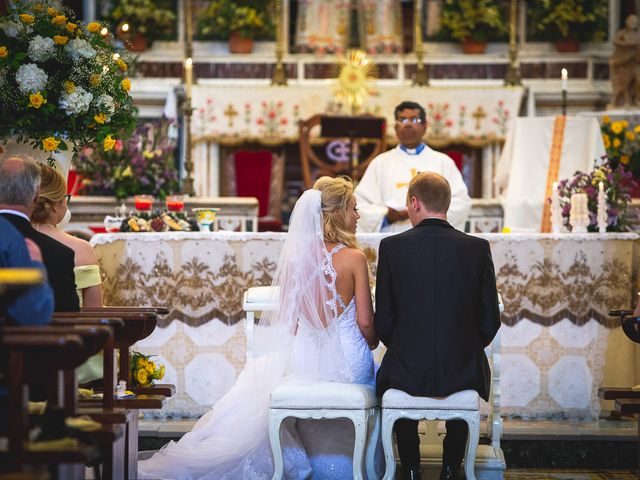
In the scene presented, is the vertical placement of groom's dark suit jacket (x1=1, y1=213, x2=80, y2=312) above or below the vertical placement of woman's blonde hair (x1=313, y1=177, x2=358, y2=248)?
below

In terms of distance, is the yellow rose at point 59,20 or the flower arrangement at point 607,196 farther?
the flower arrangement at point 607,196

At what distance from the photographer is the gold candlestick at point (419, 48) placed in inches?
440

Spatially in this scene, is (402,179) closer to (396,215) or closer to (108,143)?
(396,215)

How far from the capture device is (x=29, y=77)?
18.9ft

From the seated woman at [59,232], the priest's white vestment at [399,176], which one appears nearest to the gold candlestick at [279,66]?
the priest's white vestment at [399,176]

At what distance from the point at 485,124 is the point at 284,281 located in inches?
232

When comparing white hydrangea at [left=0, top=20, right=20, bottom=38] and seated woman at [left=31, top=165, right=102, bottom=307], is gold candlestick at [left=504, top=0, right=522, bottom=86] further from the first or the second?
seated woman at [left=31, top=165, right=102, bottom=307]

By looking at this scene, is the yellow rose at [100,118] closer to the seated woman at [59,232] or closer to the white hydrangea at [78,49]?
the white hydrangea at [78,49]

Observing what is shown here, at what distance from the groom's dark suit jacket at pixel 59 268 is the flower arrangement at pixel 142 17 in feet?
22.3

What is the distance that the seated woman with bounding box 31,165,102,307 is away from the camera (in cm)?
520

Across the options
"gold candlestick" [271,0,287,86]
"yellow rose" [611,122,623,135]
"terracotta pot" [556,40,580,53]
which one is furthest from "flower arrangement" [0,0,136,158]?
"terracotta pot" [556,40,580,53]

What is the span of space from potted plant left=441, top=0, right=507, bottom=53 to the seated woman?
22.3 feet

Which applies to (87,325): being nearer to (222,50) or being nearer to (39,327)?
(39,327)

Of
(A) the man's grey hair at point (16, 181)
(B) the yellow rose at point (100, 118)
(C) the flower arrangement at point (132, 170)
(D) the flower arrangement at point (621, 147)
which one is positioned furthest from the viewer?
(D) the flower arrangement at point (621, 147)
